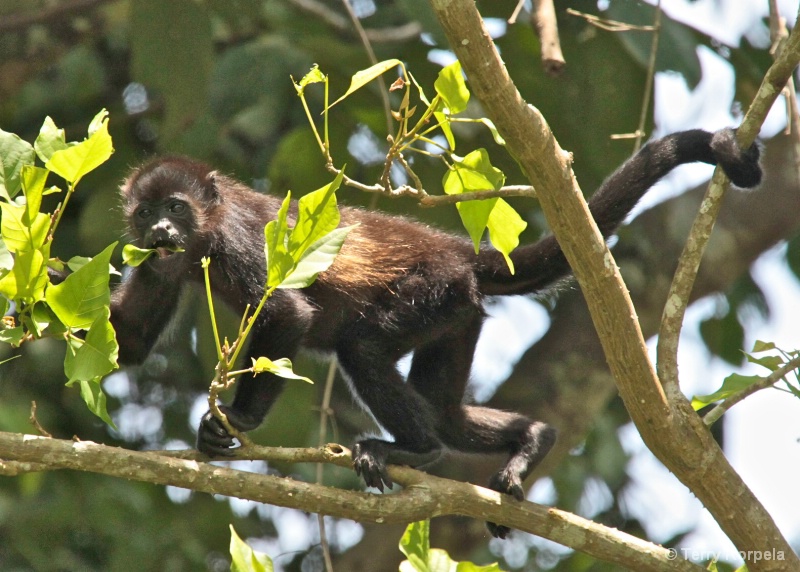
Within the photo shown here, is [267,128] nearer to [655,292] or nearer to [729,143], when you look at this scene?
[655,292]

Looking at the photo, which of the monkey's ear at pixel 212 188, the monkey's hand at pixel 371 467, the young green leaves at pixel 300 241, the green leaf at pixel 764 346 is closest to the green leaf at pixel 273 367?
the young green leaves at pixel 300 241

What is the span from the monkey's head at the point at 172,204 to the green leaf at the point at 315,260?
83.7 inches

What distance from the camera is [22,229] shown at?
2.88m

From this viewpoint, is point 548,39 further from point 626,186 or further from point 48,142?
point 48,142

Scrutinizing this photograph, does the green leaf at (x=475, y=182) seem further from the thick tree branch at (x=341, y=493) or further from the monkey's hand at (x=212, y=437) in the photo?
the monkey's hand at (x=212, y=437)

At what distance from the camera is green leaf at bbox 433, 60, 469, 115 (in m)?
2.93

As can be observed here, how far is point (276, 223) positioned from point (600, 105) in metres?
3.67

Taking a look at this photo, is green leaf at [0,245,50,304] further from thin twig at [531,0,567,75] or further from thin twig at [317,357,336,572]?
thin twig at [531,0,567,75]

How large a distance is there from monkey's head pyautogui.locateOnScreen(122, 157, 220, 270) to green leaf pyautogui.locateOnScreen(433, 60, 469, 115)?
7.31 ft

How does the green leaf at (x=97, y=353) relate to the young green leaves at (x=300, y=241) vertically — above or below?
below

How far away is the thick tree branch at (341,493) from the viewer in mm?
3049

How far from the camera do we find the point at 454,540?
6742mm

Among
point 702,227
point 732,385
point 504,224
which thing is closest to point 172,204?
point 504,224

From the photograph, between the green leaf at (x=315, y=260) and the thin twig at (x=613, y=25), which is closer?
the green leaf at (x=315, y=260)
